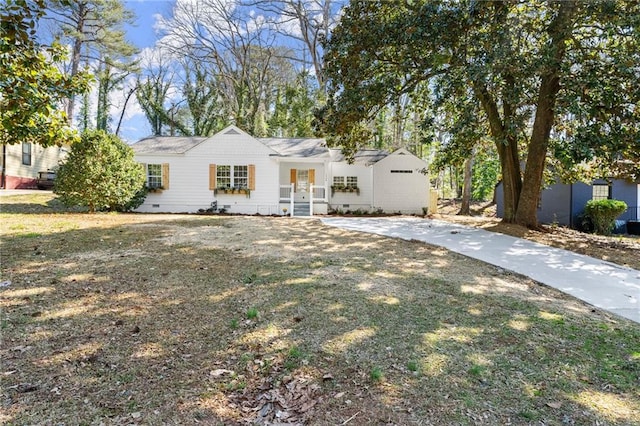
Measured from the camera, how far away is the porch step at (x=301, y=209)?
1599 cm

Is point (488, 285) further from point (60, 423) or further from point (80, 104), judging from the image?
point (80, 104)

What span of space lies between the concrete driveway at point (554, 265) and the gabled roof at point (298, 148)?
25.4ft

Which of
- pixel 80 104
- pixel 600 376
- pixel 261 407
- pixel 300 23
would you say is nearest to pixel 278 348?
pixel 261 407

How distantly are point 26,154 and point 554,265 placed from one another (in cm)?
2586

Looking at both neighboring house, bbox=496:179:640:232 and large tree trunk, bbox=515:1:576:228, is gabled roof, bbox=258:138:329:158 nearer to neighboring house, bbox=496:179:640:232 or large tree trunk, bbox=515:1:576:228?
large tree trunk, bbox=515:1:576:228

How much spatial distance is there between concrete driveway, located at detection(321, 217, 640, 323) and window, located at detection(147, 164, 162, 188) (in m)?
10.4

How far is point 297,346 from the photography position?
3.24 m

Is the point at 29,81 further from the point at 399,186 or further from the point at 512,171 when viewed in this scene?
the point at 399,186

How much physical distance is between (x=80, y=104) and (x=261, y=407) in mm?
34533

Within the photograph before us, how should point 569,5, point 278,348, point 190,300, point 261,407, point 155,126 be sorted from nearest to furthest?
point 261,407
point 278,348
point 190,300
point 569,5
point 155,126

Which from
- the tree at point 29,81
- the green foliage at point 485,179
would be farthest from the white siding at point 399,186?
the tree at point 29,81

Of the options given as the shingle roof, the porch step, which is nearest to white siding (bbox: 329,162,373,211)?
the shingle roof

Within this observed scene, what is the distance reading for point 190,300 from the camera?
167 inches

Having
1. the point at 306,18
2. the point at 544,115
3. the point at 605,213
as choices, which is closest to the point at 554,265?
the point at 544,115
